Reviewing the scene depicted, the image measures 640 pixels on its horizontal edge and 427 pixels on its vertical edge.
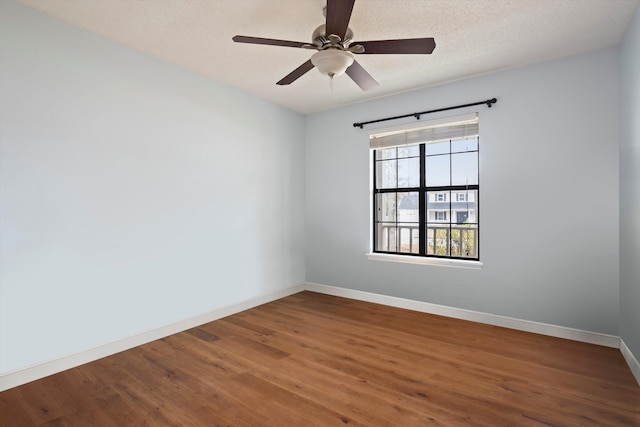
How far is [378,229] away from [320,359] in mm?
2170

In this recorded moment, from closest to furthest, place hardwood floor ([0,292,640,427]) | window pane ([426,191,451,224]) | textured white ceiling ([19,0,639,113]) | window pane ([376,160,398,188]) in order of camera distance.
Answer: hardwood floor ([0,292,640,427]) < textured white ceiling ([19,0,639,113]) < window pane ([426,191,451,224]) < window pane ([376,160,398,188])

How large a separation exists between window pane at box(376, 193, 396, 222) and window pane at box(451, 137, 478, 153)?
938 millimetres

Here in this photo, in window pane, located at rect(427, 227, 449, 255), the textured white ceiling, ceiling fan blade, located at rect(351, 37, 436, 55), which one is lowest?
window pane, located at rect(427, 227, 449, 255)

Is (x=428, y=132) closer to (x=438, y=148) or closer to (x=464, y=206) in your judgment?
(x=438, y=148)

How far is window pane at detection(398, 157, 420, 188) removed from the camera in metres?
4.12

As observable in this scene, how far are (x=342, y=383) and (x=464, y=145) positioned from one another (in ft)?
9.55

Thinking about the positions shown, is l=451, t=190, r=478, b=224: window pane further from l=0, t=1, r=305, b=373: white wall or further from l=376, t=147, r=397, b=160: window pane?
l=0, t=1, r=305, b=373: white wall

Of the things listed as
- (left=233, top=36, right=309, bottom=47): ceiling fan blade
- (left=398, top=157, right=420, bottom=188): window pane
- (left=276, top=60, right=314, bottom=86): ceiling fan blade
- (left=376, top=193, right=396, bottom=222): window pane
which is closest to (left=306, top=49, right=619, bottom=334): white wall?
(left=398, top=157, right=420, bottom=188): window pane

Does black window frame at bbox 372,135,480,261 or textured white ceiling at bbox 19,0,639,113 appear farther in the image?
black window frame at bbox 372,135,480,261

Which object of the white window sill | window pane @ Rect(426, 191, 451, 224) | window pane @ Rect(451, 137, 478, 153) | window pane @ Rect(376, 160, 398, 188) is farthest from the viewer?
window pane @ Rect(376, 160, 398, 188)

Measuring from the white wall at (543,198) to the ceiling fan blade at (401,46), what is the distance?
1703mm

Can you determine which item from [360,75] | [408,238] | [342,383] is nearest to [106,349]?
[342,383]

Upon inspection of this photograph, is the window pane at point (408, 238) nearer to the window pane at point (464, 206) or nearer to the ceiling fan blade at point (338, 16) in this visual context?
the window pane at point (464, 206)

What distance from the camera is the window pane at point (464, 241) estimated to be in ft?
12.2
